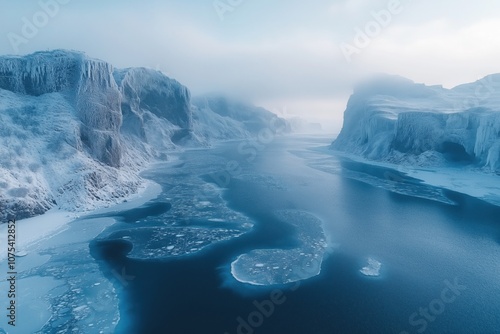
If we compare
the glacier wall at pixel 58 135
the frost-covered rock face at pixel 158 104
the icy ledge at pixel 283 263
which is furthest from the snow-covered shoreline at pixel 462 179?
the frost-covered rock face at pixel 158 104

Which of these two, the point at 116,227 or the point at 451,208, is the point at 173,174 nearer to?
the point at 116,227

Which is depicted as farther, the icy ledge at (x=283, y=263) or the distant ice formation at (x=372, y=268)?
the distant ice formation at (x=372, y=268)

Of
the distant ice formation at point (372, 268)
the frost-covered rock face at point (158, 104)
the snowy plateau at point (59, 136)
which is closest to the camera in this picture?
the distant ice formation at point (372, 268)

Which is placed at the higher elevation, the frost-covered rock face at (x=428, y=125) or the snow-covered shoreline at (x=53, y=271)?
the frost-covered rock face at (x=428, y=125)

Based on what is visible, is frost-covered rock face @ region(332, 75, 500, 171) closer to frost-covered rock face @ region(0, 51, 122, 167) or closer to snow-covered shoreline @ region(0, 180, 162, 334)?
frost-covered rock face @ region(0, 51, 122, 167)

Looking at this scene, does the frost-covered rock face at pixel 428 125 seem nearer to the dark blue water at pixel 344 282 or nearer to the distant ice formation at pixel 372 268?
the dark blue water at pixel 344 282

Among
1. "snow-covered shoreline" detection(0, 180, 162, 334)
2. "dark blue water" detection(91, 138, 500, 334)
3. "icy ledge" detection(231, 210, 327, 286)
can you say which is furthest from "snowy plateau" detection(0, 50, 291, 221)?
"icy ledge" detection(231, 210, 327, 286)

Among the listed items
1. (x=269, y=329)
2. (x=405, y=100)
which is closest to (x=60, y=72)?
(x=269, y=329)

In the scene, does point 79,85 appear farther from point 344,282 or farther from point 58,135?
point 344,282
